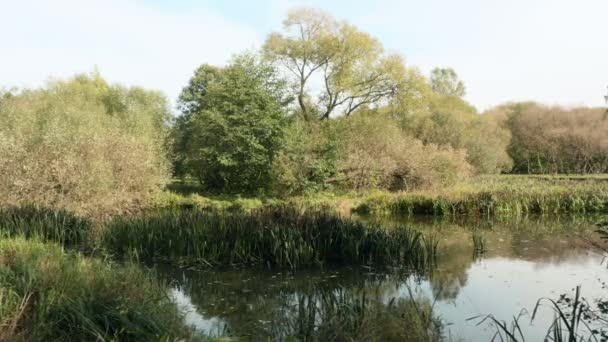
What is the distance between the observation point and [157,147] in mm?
26219

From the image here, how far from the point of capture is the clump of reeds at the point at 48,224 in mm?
10930

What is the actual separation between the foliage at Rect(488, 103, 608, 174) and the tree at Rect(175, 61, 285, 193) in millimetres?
27765

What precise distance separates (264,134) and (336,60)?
8.78m

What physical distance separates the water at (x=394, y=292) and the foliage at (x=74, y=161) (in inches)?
397

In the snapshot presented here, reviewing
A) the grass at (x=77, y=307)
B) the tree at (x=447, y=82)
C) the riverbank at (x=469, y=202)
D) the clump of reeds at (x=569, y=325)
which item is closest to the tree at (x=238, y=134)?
the riverbank at (x=469, y=202)

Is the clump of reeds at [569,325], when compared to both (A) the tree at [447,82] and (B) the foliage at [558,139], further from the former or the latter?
(A) the tree at [447,82]

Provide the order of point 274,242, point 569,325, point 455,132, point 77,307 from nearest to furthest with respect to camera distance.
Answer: point 77,307 → point 569,325 → point 274,242 → point 455,132

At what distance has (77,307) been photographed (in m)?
5.16

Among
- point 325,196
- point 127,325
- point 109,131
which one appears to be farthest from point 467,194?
point 127,325

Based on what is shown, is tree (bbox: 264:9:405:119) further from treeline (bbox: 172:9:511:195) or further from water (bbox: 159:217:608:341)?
water (bbox: 159:217:608:341)

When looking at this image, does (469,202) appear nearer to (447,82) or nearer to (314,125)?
(314,125)

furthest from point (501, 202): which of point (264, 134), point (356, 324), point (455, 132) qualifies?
point (356, 324)

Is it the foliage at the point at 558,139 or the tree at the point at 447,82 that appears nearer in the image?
the foliage at the point at 558,139

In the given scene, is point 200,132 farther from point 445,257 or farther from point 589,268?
point 589,268
